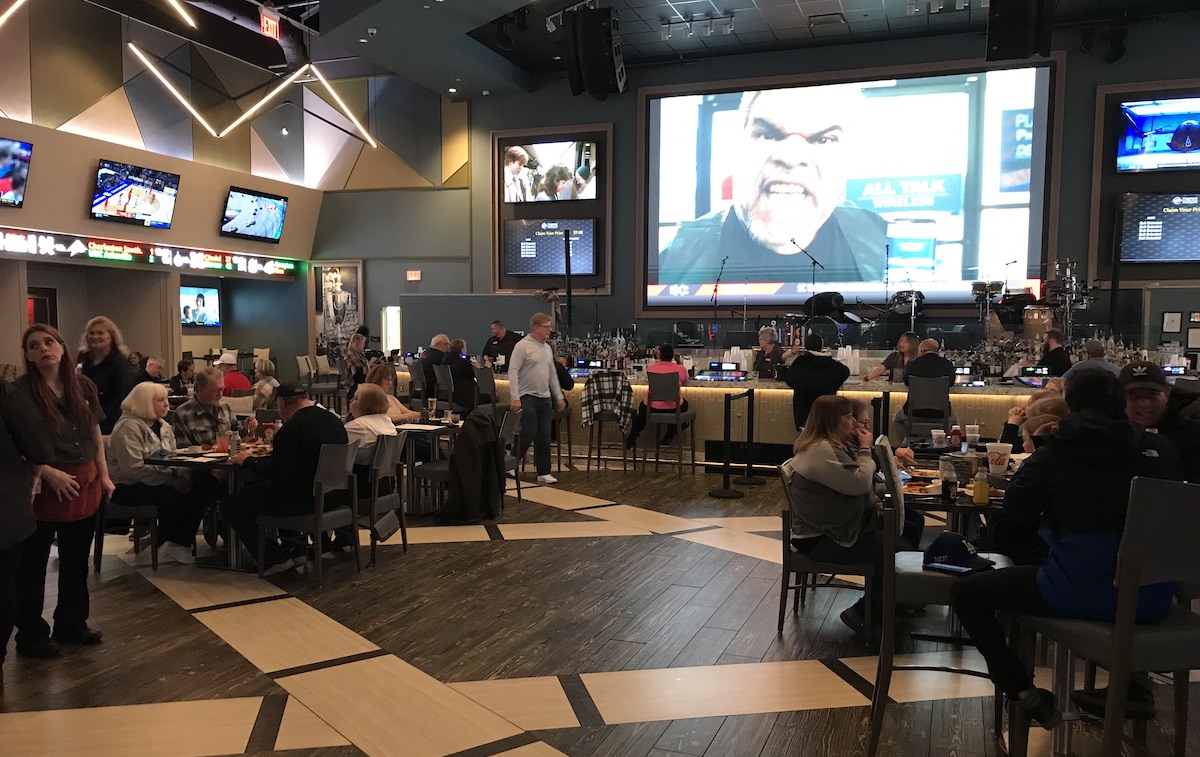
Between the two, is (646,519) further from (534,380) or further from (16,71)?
(16,71)

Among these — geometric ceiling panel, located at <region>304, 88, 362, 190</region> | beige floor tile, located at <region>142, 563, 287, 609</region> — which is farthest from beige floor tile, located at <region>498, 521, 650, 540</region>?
geometric ceiling panel, located at <region>304, 88, 362, 190</region>

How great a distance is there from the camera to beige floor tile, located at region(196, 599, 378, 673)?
12.5 ft

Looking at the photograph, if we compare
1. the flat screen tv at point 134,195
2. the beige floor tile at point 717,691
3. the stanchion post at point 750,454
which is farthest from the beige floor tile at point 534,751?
the flat screen tv at point 134,195

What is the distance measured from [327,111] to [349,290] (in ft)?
11.2

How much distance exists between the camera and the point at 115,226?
1241cm

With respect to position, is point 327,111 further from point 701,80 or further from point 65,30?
point 701,80

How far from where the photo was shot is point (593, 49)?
10.7m

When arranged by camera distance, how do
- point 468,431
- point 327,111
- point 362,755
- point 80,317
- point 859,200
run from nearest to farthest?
point 362,755 < point 468,431 < point 859,200 < point 80,317 < point 327,111

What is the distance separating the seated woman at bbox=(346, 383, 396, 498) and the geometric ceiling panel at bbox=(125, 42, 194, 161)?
391 inches

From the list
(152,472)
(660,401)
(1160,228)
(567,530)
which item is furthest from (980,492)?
(1160,228)

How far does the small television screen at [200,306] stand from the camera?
51.5 ft

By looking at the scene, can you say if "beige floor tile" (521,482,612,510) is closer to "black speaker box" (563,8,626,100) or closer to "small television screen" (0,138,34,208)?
"black speaker box" (563,8,626,100)

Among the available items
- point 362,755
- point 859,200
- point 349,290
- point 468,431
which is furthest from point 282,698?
point 349,290

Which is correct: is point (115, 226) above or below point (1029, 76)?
below
